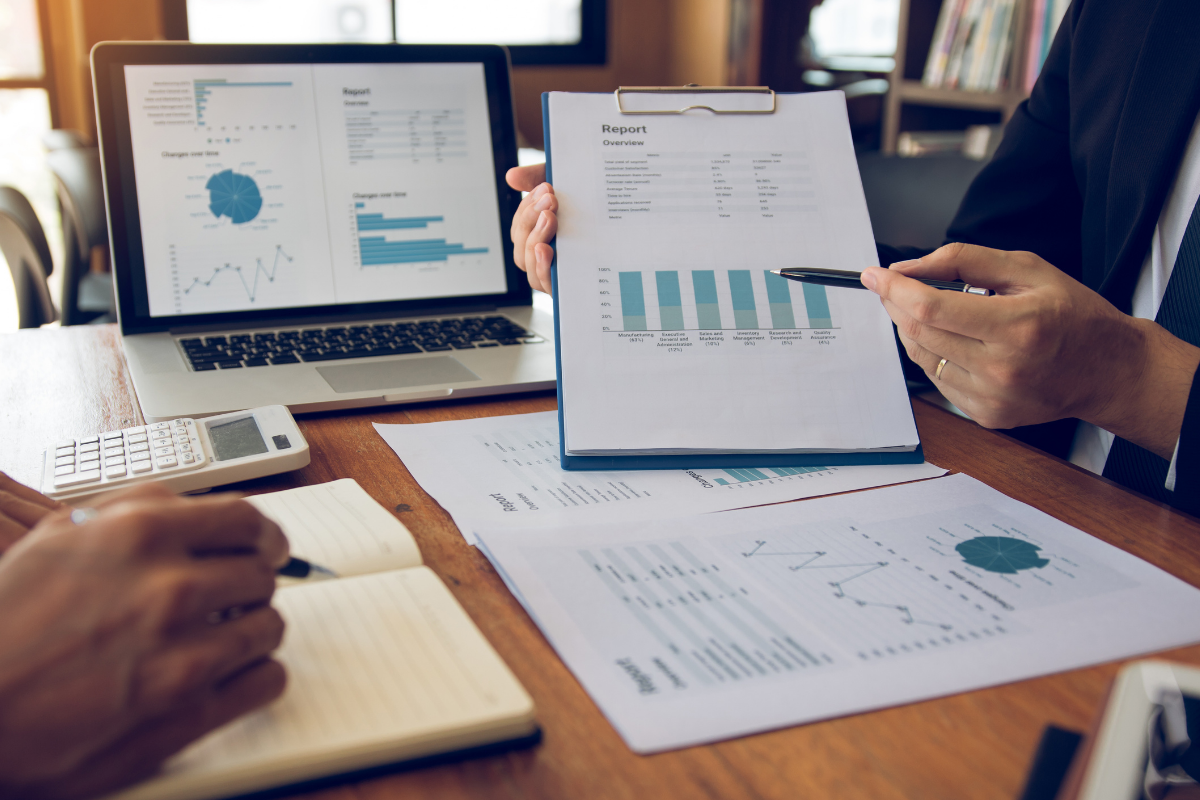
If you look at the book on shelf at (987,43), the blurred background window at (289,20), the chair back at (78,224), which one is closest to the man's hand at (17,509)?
the chair back at (78,224)

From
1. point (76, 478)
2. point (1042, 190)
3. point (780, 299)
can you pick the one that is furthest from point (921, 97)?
point (76, 478)

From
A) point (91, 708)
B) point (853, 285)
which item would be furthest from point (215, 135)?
point (91, 708)

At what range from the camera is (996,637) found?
0.49 meters

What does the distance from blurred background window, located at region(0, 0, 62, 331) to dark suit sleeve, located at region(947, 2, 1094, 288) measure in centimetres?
322

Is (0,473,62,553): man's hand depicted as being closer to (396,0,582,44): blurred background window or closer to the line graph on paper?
the line graph on paper

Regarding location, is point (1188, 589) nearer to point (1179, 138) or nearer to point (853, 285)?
point (853, 285)

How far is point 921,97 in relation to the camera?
2.75m

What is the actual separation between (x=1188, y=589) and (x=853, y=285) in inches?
13.0

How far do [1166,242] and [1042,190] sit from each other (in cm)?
18

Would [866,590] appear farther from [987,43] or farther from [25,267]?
[987,43]

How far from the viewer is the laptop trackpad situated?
2.92 feet

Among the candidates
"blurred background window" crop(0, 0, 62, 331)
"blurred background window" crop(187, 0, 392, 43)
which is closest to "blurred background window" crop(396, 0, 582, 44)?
"blurred background window" crop(187, 0, 392, 43)

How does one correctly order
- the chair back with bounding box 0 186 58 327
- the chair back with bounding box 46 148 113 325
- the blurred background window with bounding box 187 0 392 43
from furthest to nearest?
the blurred background window with bounding box 187 0 392 43 < the chair back with bounding box 46 148 113 325 < the chair back with bounding box 0 186 58 327

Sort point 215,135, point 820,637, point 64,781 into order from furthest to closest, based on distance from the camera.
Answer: point 215,135, point 820,637, point 64,781
